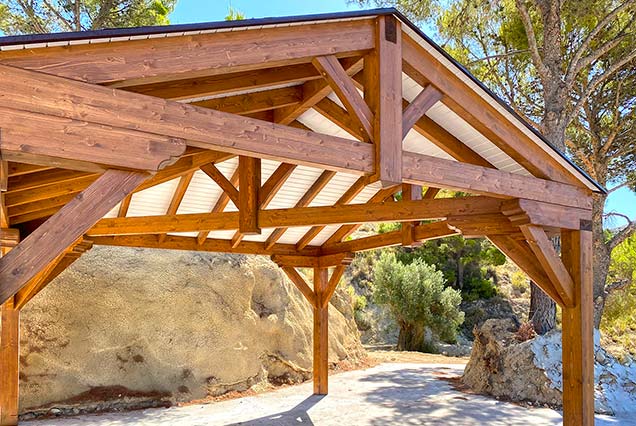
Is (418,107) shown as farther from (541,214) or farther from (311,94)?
(541,214)

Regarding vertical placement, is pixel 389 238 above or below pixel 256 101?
below

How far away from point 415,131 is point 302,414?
4426 millimetres

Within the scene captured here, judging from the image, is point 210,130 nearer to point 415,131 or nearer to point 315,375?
point 415,131

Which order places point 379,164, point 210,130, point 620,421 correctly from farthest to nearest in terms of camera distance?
point 620,421 < point 379,164 < point 210,130

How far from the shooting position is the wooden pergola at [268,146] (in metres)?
2.93

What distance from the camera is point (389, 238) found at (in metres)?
8.59

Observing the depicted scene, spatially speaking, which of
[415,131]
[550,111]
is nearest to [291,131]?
[415,131]

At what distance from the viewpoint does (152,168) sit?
3.20m

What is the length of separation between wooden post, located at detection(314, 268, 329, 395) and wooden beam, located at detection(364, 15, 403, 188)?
5804 millimetres

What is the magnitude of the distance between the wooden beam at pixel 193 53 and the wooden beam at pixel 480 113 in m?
0.57

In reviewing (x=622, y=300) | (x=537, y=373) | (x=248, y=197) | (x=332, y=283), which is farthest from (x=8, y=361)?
(x=622, y=300)

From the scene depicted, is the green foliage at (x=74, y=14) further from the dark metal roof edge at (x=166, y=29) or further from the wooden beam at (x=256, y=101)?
the dark metal roof edge at (x=166, y=29)

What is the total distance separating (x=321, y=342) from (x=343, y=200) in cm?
275

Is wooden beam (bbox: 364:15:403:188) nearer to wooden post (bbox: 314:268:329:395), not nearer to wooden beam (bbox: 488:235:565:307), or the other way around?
wooden beam (bbox: 488:235:565:307)
